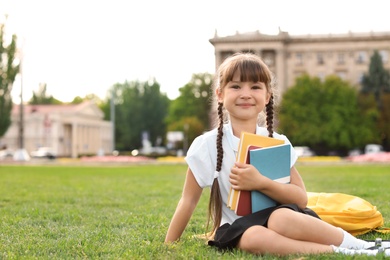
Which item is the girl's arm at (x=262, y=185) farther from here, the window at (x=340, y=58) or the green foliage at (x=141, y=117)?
the green foliage at (x=141, y=117)

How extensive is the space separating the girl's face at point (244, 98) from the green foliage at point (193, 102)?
81.1m

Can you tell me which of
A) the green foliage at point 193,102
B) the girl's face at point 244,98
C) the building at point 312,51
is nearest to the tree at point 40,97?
the green foliage at point 193,102

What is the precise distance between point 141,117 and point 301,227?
88699mm

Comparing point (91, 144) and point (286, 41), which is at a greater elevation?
point (286, 41)

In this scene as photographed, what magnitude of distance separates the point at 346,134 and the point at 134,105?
130 ft

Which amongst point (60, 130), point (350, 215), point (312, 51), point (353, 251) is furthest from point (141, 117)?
point (353, 251)

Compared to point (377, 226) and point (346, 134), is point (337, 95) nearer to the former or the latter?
point (346, 134)

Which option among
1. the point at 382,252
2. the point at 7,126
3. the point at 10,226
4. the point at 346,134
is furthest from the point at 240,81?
the point at 346,134

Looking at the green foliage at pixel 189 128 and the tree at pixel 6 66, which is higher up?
the tree at pixel 6 66

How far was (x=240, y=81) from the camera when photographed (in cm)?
450

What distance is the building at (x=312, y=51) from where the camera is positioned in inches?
3221

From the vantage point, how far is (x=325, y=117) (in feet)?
211

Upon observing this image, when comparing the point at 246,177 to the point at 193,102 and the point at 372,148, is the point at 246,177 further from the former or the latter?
the point at 193,102

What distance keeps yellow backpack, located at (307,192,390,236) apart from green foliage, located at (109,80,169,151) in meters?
84.7
